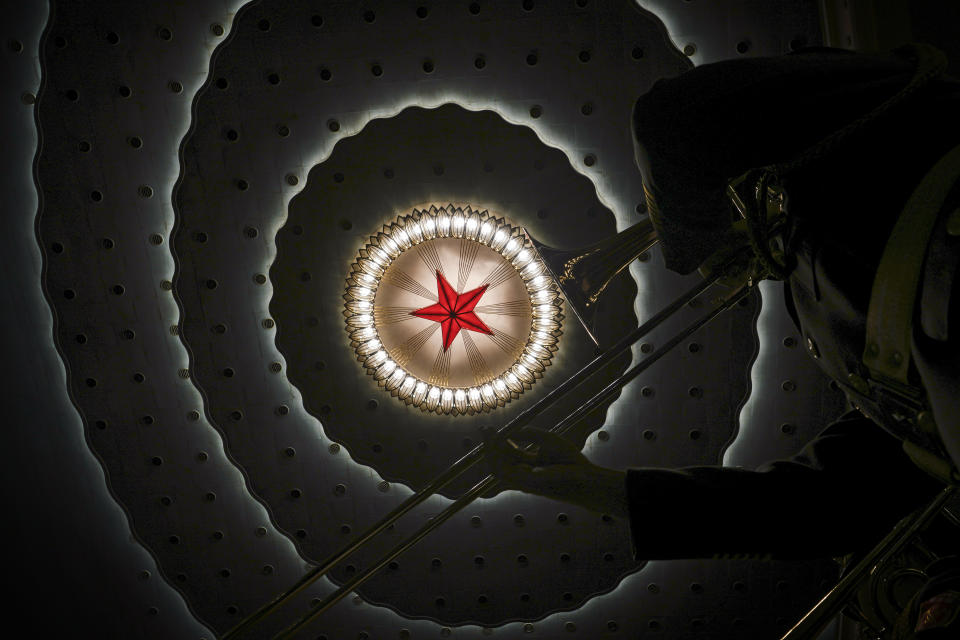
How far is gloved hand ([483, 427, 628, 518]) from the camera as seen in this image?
3.88 feet

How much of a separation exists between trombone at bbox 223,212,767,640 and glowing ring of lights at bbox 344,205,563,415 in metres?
0.59

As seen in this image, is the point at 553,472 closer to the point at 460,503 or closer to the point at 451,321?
the point at 460,503

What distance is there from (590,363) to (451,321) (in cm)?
100

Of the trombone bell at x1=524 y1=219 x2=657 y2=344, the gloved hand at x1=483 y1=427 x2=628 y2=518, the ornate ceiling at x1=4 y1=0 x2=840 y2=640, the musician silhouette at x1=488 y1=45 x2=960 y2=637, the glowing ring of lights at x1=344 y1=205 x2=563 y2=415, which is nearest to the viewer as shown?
the musician silhouette at x1=488 y1=45 x2=960 y2=637

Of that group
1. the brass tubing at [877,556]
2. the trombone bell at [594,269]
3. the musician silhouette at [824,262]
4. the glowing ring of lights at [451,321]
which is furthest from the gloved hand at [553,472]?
the glowing ring of lights at [451,321]

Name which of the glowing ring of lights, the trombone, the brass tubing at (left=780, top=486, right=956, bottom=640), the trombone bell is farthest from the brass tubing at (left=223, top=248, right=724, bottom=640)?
the glowing ring of lights

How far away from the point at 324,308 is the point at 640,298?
1.27 m

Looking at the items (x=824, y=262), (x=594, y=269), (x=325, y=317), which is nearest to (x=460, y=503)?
(x=594, y=269)

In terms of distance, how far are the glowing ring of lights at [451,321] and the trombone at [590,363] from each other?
1.92ft

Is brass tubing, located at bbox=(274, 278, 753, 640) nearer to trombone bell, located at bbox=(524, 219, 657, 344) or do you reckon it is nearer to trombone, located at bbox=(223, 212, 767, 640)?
trombone, located at bbox=(223, 212, 767, 640)

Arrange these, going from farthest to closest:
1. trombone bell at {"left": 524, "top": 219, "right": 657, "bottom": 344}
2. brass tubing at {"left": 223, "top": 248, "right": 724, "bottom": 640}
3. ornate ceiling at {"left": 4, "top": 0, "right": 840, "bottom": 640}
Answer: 1. ornate ceiling at {"left": 4, "top": 0, "right": 840, "bottom": 640}
2. trombone bell at {"left": 524, "top": 219, "right": 657, "bottom": 344}
3. brass tubing at {"left": 223, "top": 248, "right": 724, "bottom": 640}

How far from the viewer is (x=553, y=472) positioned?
122cm

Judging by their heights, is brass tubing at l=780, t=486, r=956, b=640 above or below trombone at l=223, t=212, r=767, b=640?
below

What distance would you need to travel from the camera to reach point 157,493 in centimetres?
259
